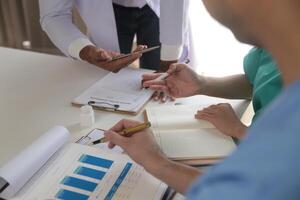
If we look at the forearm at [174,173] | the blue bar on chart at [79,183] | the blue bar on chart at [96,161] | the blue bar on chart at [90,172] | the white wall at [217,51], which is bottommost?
the white wall at [217,51]

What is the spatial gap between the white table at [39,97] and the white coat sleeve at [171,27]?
0.93 feet

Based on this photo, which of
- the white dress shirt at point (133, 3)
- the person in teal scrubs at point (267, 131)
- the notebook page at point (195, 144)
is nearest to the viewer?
the person in teal scrubs at point (267, 131)

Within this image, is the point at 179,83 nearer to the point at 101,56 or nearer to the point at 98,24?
the point at 101,56

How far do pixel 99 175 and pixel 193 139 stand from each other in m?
0.27

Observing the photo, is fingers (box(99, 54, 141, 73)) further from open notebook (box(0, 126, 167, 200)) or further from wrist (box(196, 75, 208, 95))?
open notebook (box(0, 126, 167, 200))

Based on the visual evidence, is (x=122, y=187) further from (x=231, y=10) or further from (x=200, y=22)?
(x=200, y=22)

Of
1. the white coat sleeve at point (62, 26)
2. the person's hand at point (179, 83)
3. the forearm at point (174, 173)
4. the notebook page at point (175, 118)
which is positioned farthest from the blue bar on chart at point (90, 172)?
the white coat sleeve at point (62, 26)

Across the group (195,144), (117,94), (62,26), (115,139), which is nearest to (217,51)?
(62,26)

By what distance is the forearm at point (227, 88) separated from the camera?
4.14 feet

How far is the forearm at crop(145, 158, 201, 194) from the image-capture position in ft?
2.61

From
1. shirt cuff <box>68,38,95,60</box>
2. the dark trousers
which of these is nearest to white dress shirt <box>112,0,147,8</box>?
the dark trousers

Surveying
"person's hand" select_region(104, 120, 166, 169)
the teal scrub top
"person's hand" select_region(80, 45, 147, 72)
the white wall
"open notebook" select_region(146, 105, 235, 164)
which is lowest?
the white wall

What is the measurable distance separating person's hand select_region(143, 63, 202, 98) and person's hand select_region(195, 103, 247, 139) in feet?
0.52

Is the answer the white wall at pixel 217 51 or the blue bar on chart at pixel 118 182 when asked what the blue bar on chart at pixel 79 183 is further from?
the white wall at pixel 217 51
